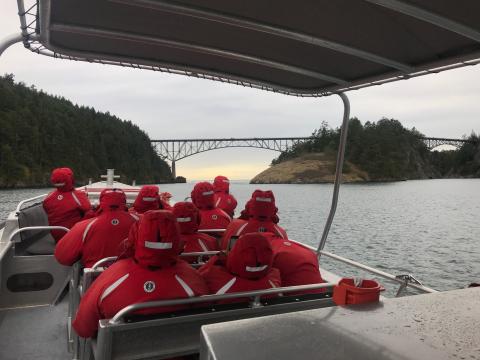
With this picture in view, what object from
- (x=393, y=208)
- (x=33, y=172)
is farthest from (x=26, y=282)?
(x=33, y=172)

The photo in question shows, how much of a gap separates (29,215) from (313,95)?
4.00 m

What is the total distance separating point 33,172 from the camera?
60531 millimetres

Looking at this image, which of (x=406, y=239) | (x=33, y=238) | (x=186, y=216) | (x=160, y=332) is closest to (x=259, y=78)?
(x=186, y=216)

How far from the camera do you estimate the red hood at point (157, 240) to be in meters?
2.06

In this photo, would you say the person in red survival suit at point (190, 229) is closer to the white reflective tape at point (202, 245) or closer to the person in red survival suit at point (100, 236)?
the white reflective tape at point (202, 245)

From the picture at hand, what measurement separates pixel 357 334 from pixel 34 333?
3844 mm

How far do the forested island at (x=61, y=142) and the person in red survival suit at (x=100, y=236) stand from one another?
56.6 m

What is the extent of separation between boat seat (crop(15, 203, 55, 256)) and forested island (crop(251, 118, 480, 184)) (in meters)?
55.4

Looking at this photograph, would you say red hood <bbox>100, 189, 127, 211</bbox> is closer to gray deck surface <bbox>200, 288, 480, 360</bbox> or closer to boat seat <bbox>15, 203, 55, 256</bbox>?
boat seat <bbox>15, 203, 55, 256</bbox>

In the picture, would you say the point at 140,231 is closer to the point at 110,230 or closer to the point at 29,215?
the point at 110,230

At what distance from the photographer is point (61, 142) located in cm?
6788

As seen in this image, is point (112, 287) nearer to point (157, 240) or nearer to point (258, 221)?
point (157, 240)

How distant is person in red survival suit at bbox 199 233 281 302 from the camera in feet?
7.19

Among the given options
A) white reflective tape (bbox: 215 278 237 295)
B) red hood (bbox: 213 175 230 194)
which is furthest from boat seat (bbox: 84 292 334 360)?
red hood (bbox: 213 175 230 194)
